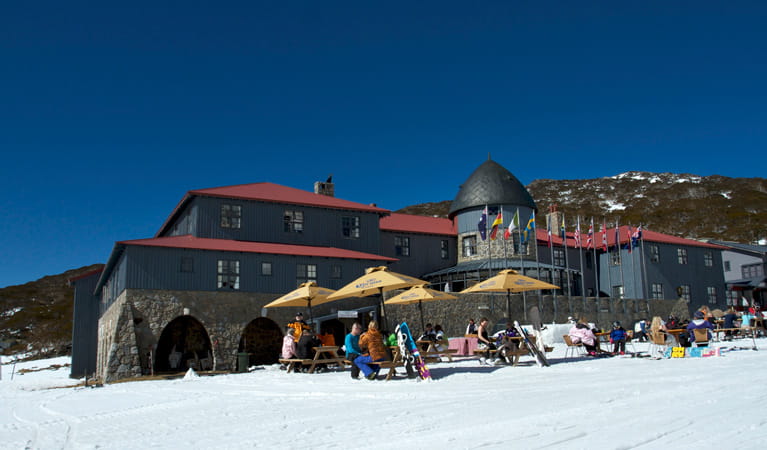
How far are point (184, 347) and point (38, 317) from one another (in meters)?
61.3

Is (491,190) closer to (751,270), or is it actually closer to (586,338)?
(586,338)

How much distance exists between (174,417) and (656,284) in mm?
38411

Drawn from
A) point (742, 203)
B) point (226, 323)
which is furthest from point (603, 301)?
point (742, 203)

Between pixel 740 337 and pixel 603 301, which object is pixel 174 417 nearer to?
pixel 740 337

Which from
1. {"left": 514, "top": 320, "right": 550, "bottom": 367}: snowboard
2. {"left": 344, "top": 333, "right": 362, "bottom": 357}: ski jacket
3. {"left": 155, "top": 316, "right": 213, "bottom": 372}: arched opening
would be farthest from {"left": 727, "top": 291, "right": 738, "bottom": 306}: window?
{"left": 344, "top": 333, "right": 362, "bottom": 357}: ski jacket

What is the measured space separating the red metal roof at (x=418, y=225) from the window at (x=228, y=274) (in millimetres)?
12198

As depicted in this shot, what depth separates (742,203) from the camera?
330 feet

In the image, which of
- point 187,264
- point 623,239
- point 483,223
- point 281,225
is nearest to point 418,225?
point 483,223

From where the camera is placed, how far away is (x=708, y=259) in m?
43.9

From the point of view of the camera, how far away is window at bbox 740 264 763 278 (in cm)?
4962

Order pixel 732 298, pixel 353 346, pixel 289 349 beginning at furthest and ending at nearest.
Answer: pixel 732 298
pixel 289 349
pixel 353 346

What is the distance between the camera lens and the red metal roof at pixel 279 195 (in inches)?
1155

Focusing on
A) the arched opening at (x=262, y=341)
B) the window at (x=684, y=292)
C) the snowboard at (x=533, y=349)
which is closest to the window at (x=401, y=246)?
the arched opening at (x=262, y=341)

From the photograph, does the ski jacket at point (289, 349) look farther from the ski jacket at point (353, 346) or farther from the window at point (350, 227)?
the window at point (350, 227)
